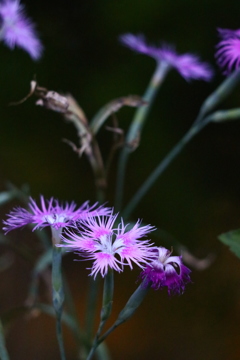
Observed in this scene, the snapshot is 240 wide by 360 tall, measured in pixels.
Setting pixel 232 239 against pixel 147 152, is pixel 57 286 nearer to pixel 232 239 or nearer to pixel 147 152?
pixel 232 239

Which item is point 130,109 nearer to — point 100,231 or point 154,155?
point 154,155

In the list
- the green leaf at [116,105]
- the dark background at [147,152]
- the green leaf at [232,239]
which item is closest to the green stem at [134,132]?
the green leaf at [116,105]

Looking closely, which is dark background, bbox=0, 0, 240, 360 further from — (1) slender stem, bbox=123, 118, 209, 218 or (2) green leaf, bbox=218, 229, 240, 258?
(2) green leaf, bbox=218, 229, 240, 258

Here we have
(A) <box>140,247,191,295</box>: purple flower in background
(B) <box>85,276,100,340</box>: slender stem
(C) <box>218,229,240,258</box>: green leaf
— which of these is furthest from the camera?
(B) <box>85,276,100,340</box>: slender stem

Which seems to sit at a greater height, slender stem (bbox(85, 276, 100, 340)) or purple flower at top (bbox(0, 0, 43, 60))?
purple flower at top (bbox(0, 0, 43, 60))

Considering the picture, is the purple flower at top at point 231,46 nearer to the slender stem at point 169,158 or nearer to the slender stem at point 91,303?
the slender stem at point 169,158

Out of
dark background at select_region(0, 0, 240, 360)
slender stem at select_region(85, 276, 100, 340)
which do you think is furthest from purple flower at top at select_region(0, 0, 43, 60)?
dark background at select_region(0, 0, 240, 360)

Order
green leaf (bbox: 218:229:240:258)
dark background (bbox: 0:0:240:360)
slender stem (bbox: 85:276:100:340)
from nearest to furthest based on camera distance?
1. green leaf (bbox: 218:229:240:258)
2. slender stem (bbox: 85:276:100:340)
3. dark background (bbox: 0:0:240:360)
